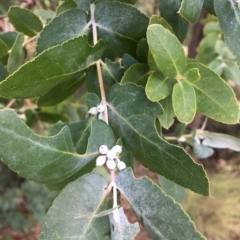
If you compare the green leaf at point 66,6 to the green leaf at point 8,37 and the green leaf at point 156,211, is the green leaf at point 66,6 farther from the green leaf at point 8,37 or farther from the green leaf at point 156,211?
the green leaf at point 156,211

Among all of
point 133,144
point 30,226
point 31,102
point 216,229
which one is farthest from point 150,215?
point 216,229

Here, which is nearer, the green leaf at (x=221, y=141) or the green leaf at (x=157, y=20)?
the green leaf at (x=157, y=20)

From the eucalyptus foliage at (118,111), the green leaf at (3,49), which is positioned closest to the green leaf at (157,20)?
the eucalyptus foliage at (118,111)

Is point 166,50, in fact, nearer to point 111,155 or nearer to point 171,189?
point 111,155

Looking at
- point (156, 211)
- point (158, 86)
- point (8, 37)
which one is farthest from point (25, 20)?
point (156, 211)

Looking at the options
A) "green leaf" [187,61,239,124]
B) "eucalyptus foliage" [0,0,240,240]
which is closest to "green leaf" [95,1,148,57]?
"eucalyptus foliage" [0,0,240,240]
